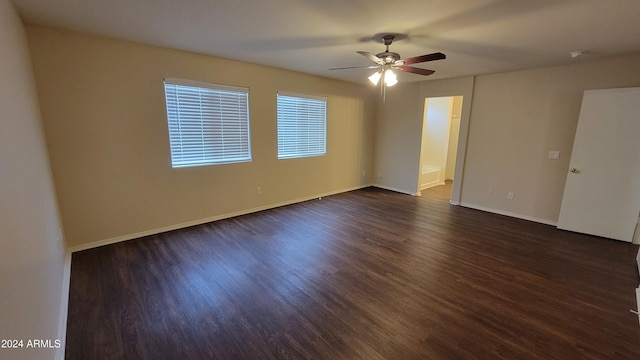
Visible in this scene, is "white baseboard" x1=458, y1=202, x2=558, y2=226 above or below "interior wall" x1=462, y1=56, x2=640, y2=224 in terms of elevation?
below

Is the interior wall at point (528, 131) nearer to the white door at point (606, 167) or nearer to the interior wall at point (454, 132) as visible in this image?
the white door at point (606, 167)

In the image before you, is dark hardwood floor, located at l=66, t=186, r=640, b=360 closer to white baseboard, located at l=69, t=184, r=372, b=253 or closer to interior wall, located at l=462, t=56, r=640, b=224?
white baseboard, located at l=69, t=184, r=372, b=253

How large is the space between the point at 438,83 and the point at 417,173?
188 cm

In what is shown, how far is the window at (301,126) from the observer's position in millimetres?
4738

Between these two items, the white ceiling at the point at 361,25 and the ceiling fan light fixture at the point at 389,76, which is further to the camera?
the ceiling fan light fixture at the point at 389,76

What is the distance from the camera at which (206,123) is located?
3805 mm

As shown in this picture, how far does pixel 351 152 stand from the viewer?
19.9 ft

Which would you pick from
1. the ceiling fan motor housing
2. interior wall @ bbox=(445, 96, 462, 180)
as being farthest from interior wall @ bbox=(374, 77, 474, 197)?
the ceiling fan motor housing

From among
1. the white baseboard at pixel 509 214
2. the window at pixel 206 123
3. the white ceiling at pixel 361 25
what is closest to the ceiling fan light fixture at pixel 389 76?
the white ceiling at pixel 361 25

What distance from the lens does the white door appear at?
3.41m

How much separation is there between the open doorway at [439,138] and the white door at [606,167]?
2809mm

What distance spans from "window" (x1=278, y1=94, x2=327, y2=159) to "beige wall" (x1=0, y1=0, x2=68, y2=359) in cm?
306

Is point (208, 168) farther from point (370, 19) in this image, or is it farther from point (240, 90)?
point (370, 19)

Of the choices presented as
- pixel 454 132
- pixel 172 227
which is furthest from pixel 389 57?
pixel 454 132
